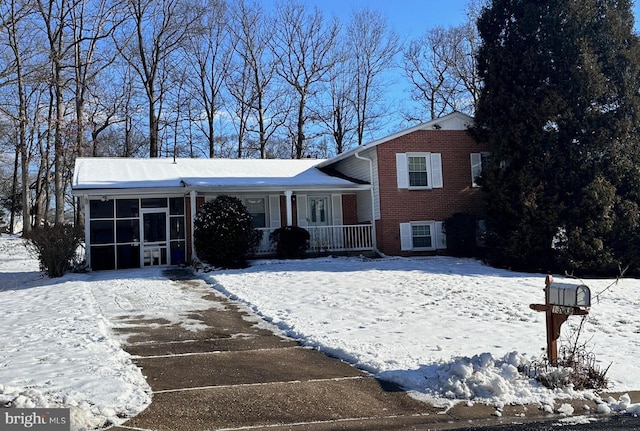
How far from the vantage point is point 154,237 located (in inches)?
786

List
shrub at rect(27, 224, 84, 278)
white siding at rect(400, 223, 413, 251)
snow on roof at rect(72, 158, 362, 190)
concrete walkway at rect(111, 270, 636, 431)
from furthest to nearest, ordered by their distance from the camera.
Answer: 1. white siding at rect(400, 223, 413, 251)
2. snow on roof at rect(72, 158, 362, 190)
3. shrub at rect(27, 224, 84, 278)
4. concrete walkway at rect(111, 270, 636, 431)

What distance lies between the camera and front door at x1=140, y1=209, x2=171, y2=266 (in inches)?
781

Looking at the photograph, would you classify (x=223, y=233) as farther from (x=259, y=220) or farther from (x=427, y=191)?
(x=427, y=191)

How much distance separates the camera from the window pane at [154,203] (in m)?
19.9

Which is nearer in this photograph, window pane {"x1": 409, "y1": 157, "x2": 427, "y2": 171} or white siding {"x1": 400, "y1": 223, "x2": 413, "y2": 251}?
white siding {"x1": 400, "y1": 223, "x2": 413, "y2": 251}

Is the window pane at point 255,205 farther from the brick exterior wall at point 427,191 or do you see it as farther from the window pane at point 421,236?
the window pane at point 421,236

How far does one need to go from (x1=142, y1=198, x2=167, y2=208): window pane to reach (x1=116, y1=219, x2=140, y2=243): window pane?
683 mm

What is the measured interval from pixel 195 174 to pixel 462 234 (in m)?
10.6

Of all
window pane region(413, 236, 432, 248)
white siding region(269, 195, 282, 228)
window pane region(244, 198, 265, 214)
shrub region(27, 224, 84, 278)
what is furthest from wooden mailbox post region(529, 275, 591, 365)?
window pane region(244, 198, 265, 214)

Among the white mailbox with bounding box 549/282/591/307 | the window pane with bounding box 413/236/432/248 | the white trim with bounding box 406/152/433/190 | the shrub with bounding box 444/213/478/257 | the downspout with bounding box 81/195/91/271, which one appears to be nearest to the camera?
the white mailbox with bounding box 549/282/591/307

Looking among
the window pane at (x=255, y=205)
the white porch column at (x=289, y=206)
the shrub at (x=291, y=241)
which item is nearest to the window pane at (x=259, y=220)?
the window pane at (x=255, y=205)

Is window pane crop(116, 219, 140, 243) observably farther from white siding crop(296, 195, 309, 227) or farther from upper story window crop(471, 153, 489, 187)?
upper story window crop(471, 153, 489, 187)

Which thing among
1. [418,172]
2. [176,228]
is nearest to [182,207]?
[176,228]

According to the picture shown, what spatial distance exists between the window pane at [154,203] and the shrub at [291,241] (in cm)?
424
